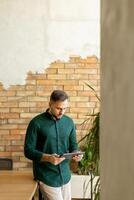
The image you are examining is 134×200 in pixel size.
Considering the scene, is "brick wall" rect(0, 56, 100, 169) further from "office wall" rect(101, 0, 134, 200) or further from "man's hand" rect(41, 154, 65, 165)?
"office wall" rect(101, 0, 134, 200)

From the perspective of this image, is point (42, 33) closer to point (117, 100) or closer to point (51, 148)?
point (51, 148)

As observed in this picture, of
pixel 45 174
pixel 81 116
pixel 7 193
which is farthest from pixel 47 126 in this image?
pixel 81 116

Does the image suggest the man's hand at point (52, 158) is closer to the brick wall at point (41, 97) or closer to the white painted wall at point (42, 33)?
the brick wall at point (41, 97)

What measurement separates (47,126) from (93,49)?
1849 millimetres

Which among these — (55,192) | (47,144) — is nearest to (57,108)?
(47,144)

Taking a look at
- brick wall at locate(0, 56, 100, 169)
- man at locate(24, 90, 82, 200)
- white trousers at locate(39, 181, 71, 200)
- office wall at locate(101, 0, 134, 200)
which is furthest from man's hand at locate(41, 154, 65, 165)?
office wall at locate(101, 0, 134, 200)

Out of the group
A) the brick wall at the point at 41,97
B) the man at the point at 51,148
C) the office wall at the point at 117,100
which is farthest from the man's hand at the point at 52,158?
the office wall at the point at 117,100

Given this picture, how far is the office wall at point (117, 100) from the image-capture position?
454mm

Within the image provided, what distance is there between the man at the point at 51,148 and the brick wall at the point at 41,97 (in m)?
1.49

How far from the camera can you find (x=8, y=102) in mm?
5539

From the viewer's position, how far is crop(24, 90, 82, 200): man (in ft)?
12.7

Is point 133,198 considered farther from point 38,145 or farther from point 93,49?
point 93,49

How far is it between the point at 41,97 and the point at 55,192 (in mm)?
1912

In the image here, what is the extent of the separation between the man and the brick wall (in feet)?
4.90
